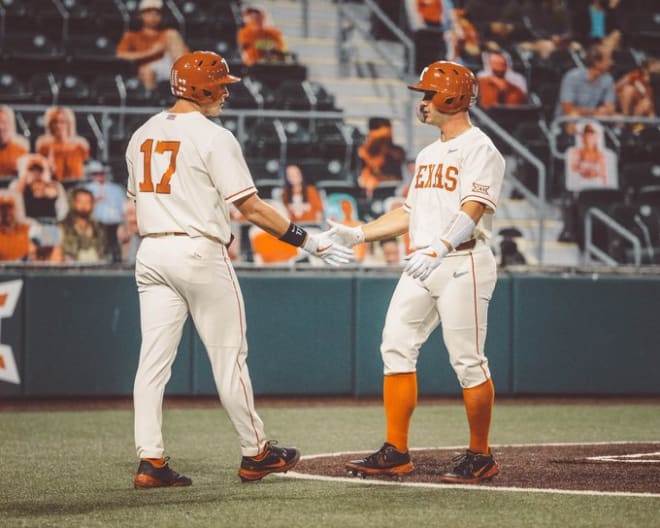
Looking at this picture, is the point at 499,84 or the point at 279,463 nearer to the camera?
the point at 279,463

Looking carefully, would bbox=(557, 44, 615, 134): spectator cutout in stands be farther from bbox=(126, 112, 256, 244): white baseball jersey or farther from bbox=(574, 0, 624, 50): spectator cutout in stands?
bbox=(126, 112, 256, 244): white baseball jersey

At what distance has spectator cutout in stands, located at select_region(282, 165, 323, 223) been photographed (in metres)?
10.8

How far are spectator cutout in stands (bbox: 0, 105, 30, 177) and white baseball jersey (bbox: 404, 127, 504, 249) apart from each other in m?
5.68

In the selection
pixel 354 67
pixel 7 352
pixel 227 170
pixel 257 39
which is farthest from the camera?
pixel 354 67

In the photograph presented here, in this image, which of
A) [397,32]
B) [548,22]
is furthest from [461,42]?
[548,22]

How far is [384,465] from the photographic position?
5.78 metres

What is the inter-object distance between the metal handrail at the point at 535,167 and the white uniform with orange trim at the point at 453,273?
17.7ft

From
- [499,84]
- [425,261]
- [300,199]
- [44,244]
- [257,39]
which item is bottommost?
→ [44,244]

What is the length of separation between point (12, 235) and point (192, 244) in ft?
16.1

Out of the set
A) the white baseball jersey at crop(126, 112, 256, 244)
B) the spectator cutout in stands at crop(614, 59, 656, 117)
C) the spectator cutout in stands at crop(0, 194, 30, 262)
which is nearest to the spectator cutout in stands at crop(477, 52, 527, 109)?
the spectator cutout in stands at crop(614, 59, 656, 117)

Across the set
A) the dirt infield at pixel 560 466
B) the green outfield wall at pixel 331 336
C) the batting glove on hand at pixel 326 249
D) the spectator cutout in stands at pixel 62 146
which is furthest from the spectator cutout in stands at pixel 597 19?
the batting glove on hand at pixel 326 249

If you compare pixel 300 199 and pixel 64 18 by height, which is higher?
pixel 64 18

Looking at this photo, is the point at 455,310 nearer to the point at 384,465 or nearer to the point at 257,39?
the point at 384,465

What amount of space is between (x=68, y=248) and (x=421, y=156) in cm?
477
